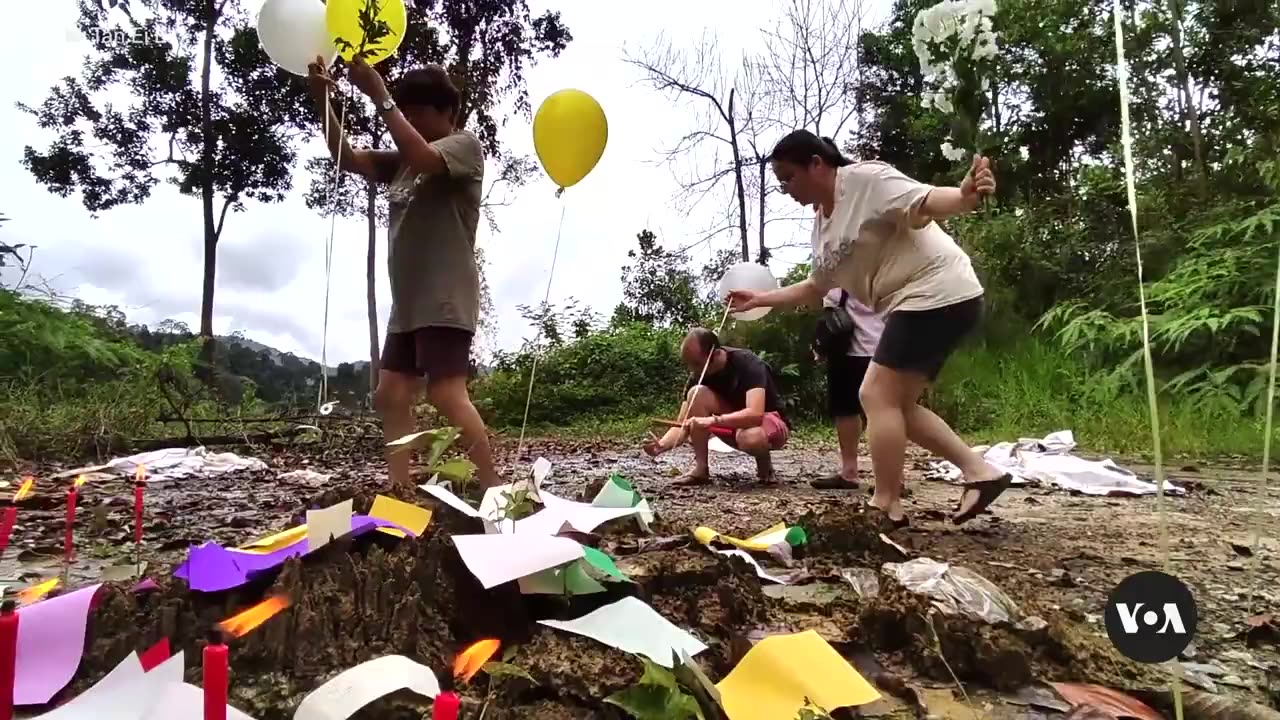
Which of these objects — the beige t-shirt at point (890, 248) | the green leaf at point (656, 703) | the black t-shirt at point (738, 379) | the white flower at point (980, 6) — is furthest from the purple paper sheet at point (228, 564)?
the white flower at point (980, 6)

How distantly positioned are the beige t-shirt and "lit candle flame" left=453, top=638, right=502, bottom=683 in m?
1.52

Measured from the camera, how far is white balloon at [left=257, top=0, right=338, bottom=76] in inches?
100

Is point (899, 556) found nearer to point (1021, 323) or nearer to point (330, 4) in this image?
point (330, 4)

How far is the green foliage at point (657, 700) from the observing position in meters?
0.90

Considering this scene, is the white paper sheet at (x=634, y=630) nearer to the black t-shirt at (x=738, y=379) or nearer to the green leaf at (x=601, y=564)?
the green leaf at (x=601, y=564)

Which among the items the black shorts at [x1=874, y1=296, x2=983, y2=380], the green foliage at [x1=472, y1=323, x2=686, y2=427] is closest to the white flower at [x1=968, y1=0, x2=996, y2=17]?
the black shorts at [x1=874, y1=296, x2=983, y2=380]

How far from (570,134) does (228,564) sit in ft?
5.98

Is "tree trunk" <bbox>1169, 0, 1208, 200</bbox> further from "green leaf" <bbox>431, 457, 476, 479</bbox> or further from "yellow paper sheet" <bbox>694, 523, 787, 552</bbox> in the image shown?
"green leaf" <bbox>431, 457, 476, 479</bbox>

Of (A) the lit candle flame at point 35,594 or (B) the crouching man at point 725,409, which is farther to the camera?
(B) the crouching man at point 725,409

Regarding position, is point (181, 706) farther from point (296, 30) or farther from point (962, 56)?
point (962, 56)

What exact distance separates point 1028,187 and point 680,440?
3.93 m

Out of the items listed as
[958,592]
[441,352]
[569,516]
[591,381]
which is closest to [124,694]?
[569,516]

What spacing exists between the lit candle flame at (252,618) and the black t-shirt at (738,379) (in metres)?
2.75

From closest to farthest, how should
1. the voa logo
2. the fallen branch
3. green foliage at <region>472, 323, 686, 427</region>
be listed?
1. the voa logo
2. the fallen branch
3. green foliage at <region>472, 323, 686, 427</region>
